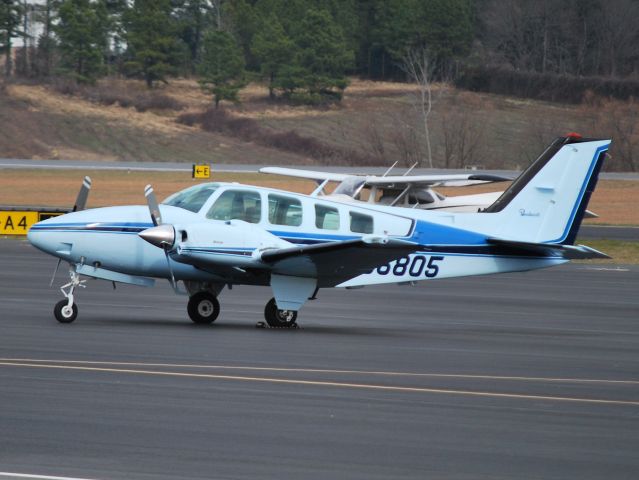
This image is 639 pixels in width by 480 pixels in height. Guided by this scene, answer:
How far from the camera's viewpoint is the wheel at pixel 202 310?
55.2 feet

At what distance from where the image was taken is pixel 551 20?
11112 centimetres

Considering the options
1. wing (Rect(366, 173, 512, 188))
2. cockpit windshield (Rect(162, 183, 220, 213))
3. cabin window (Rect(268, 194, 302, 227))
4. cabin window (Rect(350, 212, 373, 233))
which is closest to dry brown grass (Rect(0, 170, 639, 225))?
wing (Rect(366, 173, 512, 188))

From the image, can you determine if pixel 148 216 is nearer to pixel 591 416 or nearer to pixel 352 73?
pixel 591 416

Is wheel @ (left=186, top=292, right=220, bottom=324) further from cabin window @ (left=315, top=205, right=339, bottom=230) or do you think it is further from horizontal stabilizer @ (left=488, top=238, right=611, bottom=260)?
horizontal stabilizer @ (left=488, top=238, right=611, bottom=260)

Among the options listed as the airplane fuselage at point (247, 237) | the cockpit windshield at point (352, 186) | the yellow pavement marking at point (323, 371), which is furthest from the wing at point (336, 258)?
the cockpit windshield at point (352, 186)

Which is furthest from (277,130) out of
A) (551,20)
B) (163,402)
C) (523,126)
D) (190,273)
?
(163,402)

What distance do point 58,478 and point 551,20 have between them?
108837 mm

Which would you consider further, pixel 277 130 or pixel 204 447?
pixel 277 130

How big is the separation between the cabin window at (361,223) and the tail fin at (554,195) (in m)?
2.28

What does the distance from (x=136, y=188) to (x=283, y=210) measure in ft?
133

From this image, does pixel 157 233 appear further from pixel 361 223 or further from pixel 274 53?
pixel 274 53

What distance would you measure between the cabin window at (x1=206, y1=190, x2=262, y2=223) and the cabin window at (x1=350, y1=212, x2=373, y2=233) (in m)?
1.46

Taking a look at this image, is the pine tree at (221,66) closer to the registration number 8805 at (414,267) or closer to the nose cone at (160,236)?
the registration number 8805 at (414,267)

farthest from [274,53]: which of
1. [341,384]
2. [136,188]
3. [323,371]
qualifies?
[341,384]
